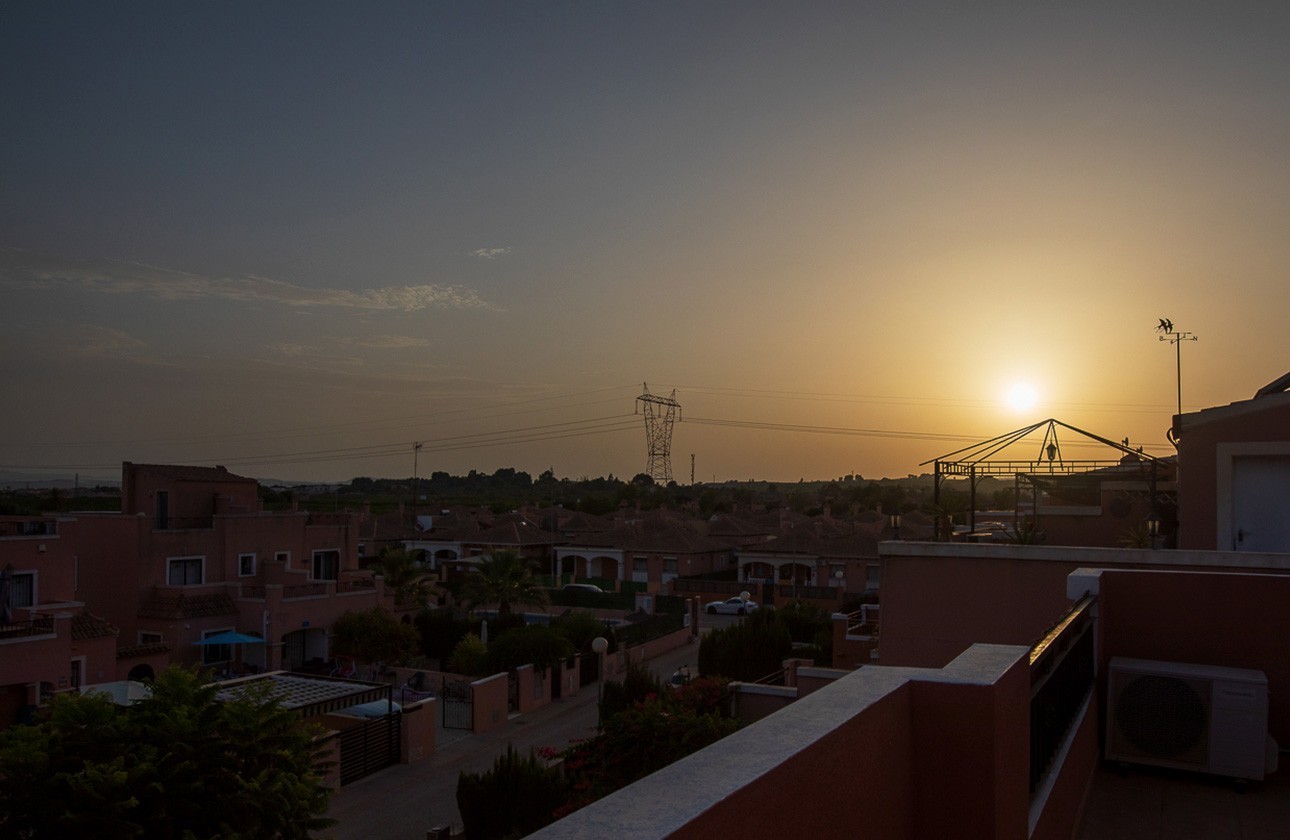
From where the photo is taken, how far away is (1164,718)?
275 inches

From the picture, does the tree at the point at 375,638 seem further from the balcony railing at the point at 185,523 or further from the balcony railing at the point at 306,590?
the balcony railing at the point at 185,523

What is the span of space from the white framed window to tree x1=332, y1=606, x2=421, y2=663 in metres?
3.58

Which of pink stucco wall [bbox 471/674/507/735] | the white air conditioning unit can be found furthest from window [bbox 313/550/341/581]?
the white air conditioning unit

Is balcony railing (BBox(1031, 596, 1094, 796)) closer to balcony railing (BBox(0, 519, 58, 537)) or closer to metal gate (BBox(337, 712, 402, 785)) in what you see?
metal gate (BBox(337, 712, 402, 785))

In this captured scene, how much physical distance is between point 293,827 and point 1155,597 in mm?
9606

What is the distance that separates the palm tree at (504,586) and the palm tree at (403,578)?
3333 mm

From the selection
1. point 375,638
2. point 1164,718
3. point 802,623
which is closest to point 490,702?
point 375,638

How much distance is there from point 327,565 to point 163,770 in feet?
102

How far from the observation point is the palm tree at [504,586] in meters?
35.6

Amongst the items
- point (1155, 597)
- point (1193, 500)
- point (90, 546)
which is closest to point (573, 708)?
Result: point (90, 546)

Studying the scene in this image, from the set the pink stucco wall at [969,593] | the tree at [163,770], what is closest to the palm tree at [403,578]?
the tree at [163,770]

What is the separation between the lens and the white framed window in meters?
32.0

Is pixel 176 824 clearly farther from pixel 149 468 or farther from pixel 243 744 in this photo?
pixel 149 468

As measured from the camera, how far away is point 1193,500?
13.1 metres
